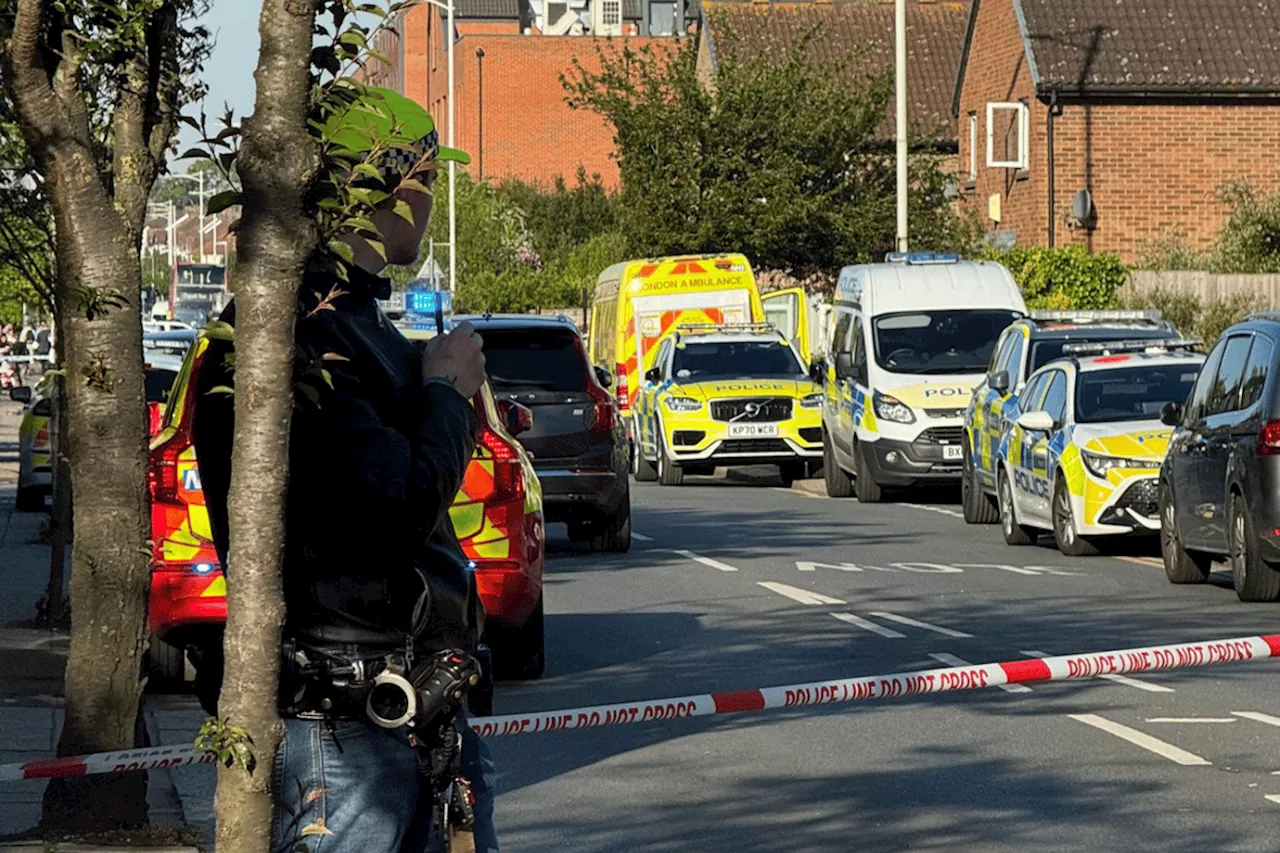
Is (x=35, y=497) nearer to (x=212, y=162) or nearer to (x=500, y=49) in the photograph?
(x=212, y=162)

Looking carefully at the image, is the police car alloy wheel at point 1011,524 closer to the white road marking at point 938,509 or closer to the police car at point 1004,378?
the police car at point 1004,378

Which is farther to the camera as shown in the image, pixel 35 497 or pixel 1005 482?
pixel 35 497

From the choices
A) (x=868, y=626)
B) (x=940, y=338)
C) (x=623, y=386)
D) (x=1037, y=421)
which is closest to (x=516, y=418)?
(x=868, y=626)

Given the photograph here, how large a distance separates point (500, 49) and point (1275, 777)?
296 feet

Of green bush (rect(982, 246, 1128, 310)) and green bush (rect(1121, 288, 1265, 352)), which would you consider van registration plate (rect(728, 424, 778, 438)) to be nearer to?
green bush (rect(1121, 288, 1265, 352))

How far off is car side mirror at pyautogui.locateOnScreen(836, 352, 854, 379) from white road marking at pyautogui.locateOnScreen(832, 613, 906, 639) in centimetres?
1134

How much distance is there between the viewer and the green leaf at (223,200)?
3.62m

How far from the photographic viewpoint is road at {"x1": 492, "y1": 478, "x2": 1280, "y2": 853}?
26.3 ft

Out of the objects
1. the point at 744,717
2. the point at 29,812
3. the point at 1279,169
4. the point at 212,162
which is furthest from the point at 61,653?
the point at 1279,169

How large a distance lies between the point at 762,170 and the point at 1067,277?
8621 mm

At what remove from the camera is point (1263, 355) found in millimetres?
14539

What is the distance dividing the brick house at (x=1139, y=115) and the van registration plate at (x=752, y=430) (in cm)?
1476

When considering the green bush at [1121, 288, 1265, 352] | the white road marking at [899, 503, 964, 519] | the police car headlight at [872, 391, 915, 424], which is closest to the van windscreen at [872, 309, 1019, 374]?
the police car headlight at [872, 391, 915, 424]

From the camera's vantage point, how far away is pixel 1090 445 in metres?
18.1
